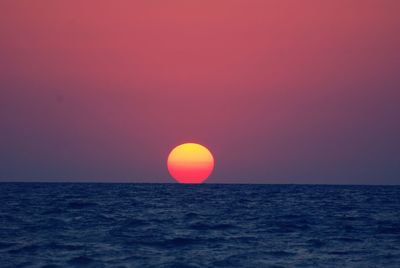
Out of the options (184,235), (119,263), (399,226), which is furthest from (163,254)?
(399,226)

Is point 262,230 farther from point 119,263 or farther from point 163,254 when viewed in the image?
point 119,263

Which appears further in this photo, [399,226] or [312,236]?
[399,226]

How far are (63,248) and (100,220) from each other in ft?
50.7

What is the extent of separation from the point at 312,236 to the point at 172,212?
1950 centimetres

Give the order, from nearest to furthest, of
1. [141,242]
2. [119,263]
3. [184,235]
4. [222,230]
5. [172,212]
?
[119,263] < [141,242] < [184,235] < [222,230] < [172,212]

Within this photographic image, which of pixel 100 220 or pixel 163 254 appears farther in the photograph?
pixel 100 220

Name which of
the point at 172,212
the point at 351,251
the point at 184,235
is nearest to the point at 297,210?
the point at 172,212

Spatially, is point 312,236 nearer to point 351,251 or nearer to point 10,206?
point 351,251

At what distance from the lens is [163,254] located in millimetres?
30328

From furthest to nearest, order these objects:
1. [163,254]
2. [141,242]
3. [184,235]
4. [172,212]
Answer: [172,212] → [184,235] → [141,242] → [163,254]

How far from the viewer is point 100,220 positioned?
46.4 metres

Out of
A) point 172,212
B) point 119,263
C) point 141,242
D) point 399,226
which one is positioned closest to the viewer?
point 119,263

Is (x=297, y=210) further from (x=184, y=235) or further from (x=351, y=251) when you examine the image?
(x=351, y=251)

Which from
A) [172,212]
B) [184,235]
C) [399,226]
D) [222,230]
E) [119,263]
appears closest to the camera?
[119,263]
